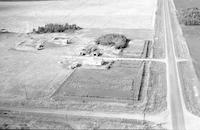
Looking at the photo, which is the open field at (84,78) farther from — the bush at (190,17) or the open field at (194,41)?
the bush at (190,17)

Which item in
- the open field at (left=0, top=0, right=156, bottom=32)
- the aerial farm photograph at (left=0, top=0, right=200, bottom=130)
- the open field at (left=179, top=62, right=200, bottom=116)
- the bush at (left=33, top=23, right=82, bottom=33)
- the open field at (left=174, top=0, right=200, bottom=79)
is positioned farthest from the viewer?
the open field at (left=0, top=0, right=156, bottom=32)

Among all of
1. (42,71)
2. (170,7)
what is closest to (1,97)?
(42,71)

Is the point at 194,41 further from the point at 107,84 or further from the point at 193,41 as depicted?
the point at 107,84

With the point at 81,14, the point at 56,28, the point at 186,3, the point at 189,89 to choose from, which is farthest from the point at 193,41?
the point at 81,14

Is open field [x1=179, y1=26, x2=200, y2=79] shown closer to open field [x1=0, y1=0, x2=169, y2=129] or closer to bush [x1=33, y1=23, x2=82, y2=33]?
open field [x1=0, y1=0, x2=169, y2=129]

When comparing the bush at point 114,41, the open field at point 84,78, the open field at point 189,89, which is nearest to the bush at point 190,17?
the open field at point 84,78

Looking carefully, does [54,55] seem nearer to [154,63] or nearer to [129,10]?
[154,63]

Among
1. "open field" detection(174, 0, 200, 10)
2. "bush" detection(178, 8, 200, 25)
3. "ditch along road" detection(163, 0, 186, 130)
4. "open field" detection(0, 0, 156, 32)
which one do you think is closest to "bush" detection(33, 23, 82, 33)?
"open field" detection(0, 0, 156, 32)
